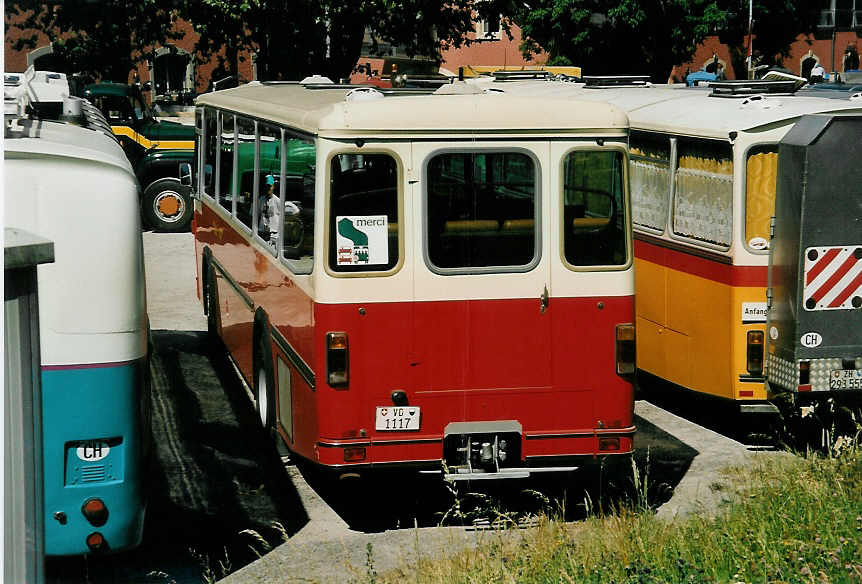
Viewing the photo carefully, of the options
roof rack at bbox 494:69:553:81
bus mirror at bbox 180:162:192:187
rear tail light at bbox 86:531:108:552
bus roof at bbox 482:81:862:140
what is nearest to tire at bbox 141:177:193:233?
roof rack at bbox 494:69:553:81

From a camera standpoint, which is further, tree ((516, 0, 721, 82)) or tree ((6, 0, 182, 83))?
tree ((516, 0, 721, 82))

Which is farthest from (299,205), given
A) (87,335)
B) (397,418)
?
(87,335)

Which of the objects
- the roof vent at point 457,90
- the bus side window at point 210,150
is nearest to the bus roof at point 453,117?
the roof vent at point 457,90

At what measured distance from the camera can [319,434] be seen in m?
8.06

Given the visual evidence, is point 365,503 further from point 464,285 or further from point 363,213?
point 363,213

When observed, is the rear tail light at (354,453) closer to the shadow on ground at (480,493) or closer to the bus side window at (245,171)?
the shadow on ground at (480,493)

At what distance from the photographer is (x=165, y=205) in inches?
953

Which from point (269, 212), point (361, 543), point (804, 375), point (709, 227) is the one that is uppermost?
point (269, 212)

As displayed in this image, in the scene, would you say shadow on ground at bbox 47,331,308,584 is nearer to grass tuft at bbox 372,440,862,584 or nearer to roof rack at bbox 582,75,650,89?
grass tuft at bbox 372,440,862,584

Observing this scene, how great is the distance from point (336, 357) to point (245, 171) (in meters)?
3.42

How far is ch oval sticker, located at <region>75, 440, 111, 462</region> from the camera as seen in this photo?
6625mm

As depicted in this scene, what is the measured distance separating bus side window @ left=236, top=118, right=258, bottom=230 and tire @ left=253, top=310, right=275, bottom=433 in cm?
90

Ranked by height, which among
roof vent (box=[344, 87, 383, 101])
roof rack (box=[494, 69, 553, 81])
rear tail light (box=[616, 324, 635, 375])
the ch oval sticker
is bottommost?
the ch oval sticker

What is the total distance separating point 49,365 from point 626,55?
155 feet
